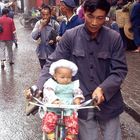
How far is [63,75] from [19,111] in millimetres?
4292

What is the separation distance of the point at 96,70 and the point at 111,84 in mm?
204

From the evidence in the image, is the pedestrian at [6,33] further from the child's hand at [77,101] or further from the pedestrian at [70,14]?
the child's hand at [77,101]

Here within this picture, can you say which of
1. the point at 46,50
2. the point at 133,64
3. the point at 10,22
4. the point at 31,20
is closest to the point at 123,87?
the point at 46,50

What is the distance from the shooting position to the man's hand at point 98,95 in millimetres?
3775

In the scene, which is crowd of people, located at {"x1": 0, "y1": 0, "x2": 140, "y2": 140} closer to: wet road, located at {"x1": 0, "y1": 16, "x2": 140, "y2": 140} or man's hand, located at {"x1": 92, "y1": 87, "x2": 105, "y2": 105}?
man's hand, located at {"x1": 92, "y1": 87, "x2": 105, "y2": 105}

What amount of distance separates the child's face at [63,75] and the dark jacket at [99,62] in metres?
0.22

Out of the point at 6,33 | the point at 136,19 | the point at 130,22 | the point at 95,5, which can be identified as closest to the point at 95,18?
the point at 95,5

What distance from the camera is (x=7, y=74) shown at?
1195 centimetres

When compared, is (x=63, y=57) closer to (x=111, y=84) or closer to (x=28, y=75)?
(x=111, y=84)

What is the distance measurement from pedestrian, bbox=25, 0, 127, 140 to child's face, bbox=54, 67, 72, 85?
204 mm

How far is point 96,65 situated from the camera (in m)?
4.02

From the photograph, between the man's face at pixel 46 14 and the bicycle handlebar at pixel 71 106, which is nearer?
the bicycle handlebar at pixel 71 106

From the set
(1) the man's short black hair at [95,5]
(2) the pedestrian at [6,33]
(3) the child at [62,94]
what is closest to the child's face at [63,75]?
(3) the child at [62,94]

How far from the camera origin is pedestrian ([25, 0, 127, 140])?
3941mm
